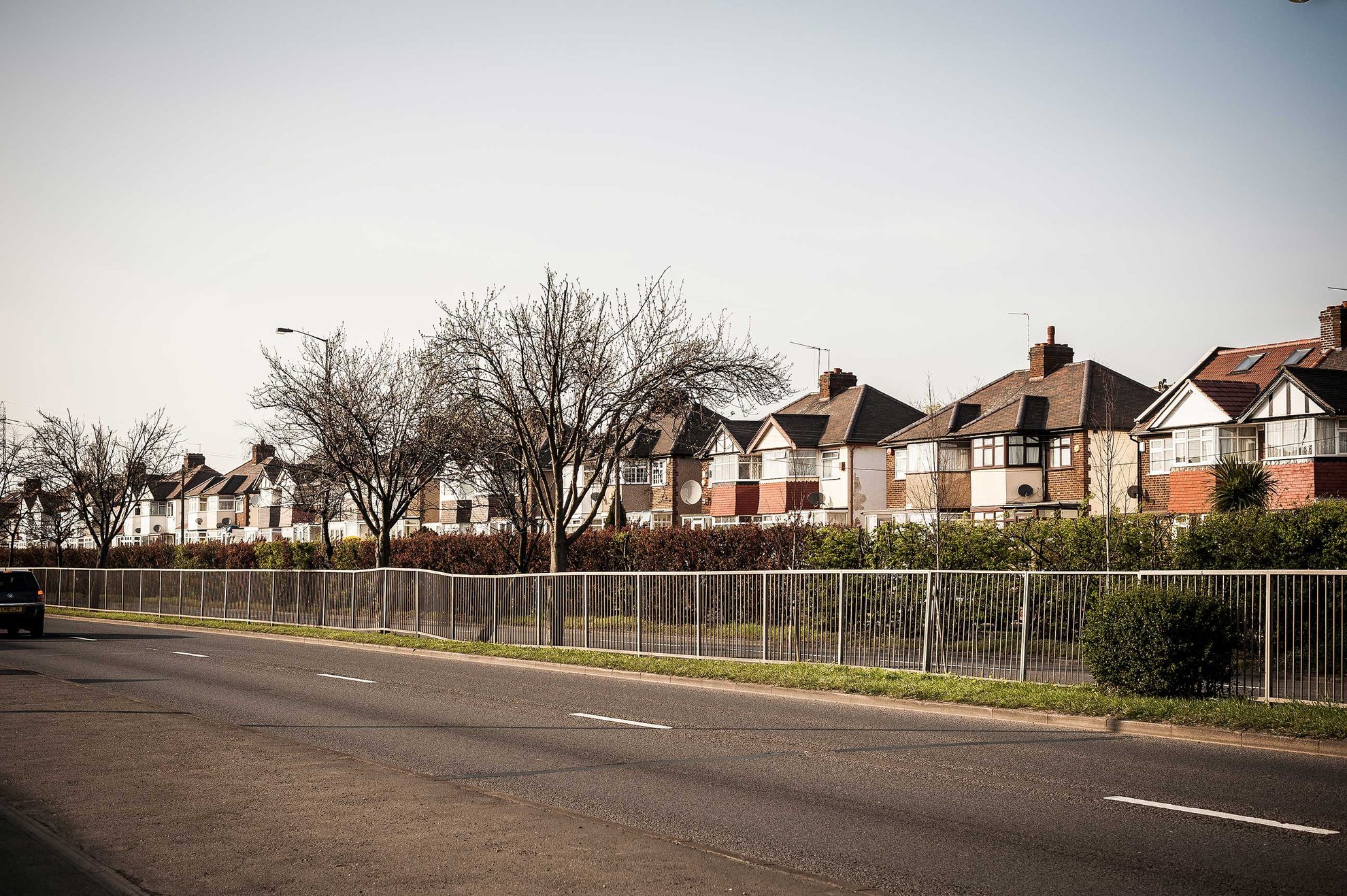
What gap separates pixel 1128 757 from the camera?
36.0 ft

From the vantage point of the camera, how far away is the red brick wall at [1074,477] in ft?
A: 161

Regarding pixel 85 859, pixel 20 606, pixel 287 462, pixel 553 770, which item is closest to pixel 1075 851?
pixel 553 770

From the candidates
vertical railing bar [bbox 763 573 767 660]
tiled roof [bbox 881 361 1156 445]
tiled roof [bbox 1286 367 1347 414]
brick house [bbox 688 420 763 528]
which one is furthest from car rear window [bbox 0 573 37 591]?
tiled roof [bbox 1286 367 1347 414]

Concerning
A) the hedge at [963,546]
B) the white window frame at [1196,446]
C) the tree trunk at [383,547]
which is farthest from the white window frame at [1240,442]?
the tree trunk at [383,547]

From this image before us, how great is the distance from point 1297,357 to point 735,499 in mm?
27681

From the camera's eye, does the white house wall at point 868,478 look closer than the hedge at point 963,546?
No

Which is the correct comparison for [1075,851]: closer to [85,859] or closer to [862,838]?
[862,838]

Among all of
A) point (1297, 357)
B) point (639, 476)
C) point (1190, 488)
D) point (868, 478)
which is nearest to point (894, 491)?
point (868, 478)

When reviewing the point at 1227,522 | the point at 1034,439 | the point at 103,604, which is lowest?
the point at 103,604

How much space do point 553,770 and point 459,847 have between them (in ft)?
10.6

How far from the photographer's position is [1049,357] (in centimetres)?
5519

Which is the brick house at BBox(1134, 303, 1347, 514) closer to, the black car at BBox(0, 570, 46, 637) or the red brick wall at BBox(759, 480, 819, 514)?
the red brick wall at BBox(759, 480, 819, 514)

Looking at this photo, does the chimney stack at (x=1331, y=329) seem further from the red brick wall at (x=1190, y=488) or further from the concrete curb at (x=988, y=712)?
the concrete curb at (x=988, y=712)

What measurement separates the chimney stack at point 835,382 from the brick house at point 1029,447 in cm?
1004
